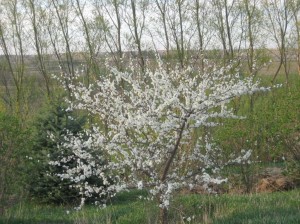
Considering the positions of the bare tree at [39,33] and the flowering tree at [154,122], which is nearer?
the flowering tree at [154,122]

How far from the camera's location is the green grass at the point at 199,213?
21.0 ft

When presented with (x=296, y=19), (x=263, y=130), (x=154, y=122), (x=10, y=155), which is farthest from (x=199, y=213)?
(x=296, y=19)

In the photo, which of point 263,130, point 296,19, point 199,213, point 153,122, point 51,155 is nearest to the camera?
point 153,122

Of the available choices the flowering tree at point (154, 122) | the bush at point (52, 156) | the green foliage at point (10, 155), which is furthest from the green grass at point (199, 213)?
the bush at point (52, 156)

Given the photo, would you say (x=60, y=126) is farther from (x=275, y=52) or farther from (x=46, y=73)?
(x=275, y=52)

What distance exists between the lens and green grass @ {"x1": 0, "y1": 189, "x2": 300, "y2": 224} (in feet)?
21.0

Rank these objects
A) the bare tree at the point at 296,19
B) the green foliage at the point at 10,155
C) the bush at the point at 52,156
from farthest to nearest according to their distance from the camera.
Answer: the bare tree at the point at 296,19 < the bush at the point at 52,156 < the green foliage at the point at 10,155

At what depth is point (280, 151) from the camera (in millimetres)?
11039

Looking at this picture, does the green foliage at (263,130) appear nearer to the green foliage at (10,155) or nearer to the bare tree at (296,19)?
the green foliage at (10,155)

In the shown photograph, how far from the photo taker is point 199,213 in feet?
23.4

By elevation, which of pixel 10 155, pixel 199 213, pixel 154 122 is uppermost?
pixel 154 122

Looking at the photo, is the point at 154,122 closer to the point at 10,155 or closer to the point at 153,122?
the point at 153,122

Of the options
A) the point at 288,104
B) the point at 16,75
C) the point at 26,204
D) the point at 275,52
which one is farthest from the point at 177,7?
the point at 26,204

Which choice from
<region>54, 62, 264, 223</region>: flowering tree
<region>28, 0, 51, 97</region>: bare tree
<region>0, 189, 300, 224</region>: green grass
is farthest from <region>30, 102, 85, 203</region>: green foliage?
<region>28, 0, 51, 97</region>: bare tree
